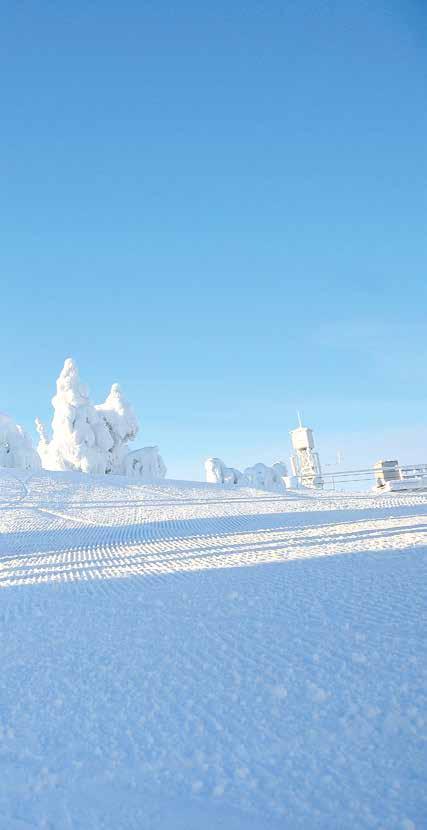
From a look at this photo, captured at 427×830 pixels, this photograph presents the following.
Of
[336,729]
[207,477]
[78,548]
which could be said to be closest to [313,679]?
[336,729]

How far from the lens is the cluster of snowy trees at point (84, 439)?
922 inches

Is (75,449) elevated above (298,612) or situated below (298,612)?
above

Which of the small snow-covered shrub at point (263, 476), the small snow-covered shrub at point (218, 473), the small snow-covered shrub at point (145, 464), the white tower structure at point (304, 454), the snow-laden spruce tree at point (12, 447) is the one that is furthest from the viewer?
the white tower structure at point (304, 454)

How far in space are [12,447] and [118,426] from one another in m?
4.61

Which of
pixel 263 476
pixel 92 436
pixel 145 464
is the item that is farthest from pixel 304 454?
pixel 92 436

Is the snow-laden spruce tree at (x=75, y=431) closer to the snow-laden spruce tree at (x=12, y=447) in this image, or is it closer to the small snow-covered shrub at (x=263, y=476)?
the snow-laden spruce tree at (x=12, y=447)

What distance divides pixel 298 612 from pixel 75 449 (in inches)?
860

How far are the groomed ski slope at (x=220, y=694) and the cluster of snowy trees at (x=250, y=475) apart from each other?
720 inches

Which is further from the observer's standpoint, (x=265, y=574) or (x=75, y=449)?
(x=75, y=449)

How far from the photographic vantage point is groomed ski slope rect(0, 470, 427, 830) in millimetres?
1631

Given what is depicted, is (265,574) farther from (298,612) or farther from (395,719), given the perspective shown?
(395,719)

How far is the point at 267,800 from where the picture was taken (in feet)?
5.30

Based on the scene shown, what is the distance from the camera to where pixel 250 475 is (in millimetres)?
26016

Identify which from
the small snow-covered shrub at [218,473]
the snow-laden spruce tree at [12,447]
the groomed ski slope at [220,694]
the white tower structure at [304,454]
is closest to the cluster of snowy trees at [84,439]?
the snow-laden spruce tree at [12,447]
